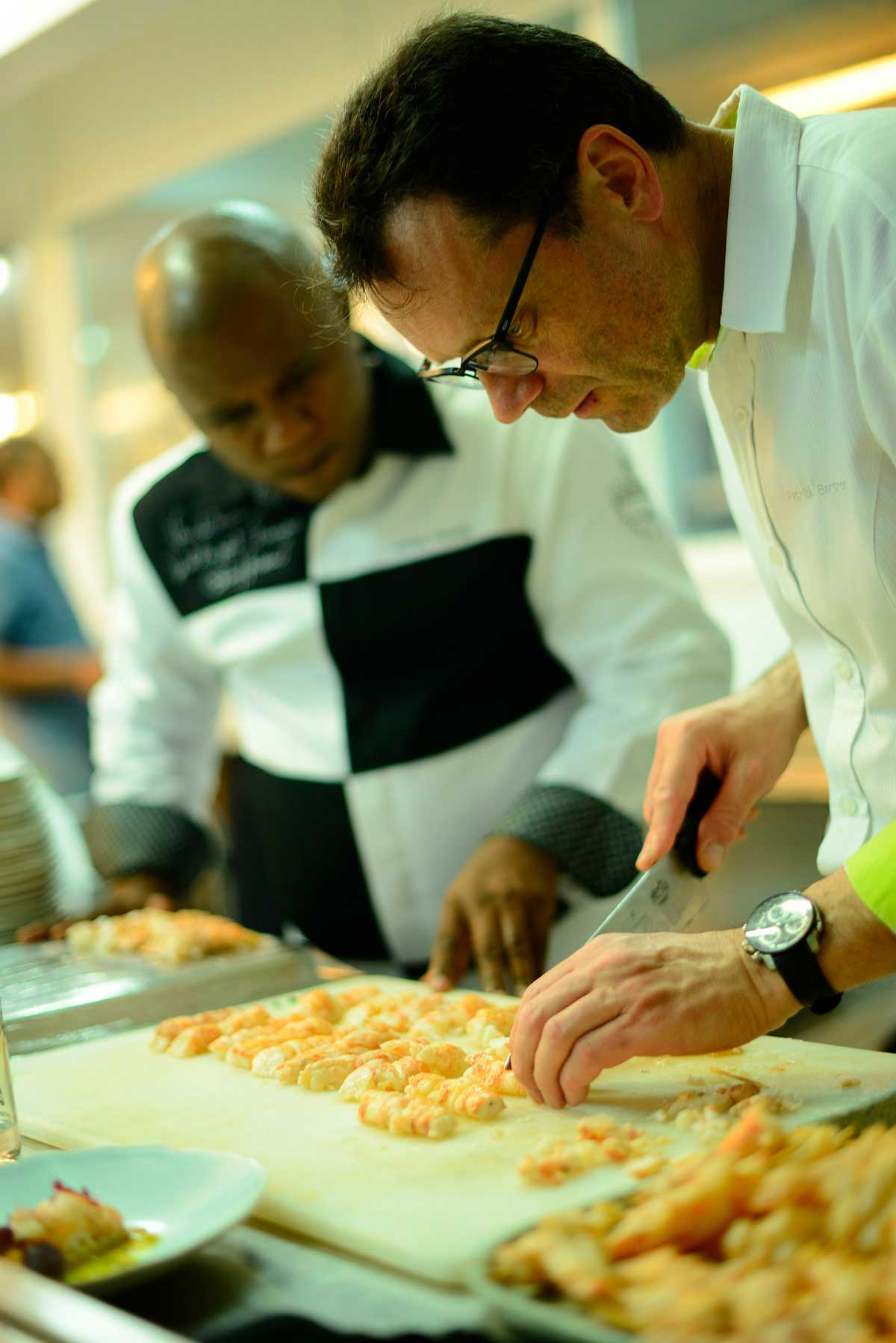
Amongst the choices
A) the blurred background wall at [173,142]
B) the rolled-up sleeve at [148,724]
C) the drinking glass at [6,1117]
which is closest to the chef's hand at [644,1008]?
the drinking glass at [6,1117]

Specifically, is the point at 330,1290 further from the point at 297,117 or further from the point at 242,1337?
the point at 297,117

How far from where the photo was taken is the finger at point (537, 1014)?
101cm

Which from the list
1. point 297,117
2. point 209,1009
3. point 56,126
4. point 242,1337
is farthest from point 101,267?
point 242,1337

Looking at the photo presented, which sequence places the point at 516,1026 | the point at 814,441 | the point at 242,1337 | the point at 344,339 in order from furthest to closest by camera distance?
the point at 344,339 < the point at 814,441 < the point at 516,1026 < the point at 242,1337

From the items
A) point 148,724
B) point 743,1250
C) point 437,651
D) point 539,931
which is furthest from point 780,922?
point 148,724

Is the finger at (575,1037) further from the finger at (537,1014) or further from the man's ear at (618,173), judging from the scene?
the man's ear at (618,173)

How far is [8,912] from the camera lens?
1.97 m

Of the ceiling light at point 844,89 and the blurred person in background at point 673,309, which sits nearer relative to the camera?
the blurred person in background at point 673,309

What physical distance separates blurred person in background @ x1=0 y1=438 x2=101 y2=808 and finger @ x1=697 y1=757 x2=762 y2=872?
307 centimetres

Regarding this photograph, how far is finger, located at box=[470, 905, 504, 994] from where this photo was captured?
1.52 metres

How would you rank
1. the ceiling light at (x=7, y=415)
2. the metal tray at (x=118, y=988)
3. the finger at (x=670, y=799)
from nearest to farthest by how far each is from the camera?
the finger at (x=670, y=799)
the metal tray at (x=118, y=988)
the ceiling light at (x=7, y=415)

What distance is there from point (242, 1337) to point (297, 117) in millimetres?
A: 4416

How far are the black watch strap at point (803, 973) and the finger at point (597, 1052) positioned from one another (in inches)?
4.6

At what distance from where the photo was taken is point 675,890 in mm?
1291
